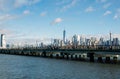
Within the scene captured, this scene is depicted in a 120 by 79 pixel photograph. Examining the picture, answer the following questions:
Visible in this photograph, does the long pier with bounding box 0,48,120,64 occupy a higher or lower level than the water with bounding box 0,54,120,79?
higher

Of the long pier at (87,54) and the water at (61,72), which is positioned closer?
the water at (61,72)

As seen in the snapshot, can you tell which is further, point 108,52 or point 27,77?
point 108,52

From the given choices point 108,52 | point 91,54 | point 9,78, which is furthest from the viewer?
point 91,54

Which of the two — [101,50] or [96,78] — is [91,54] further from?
[96,78]

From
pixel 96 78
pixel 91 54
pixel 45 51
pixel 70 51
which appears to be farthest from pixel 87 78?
pixel 45 51

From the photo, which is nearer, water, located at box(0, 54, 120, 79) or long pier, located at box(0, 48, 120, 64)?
water, located at box(0, 54, 120, 79)

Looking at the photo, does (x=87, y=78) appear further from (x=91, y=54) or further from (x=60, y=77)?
(x=91, y=54)

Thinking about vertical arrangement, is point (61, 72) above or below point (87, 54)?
below

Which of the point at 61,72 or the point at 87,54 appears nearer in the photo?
the point at 61,72

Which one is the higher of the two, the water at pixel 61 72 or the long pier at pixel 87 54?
the long pier at pixel 87 54

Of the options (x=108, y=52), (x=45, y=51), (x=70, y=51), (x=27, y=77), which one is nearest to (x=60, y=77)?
(x=27, y=77)

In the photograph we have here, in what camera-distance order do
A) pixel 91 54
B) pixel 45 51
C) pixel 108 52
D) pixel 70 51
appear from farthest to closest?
pixel 45 51 < pixel 70 51 < pixel 91 54 < pixel 108 52
